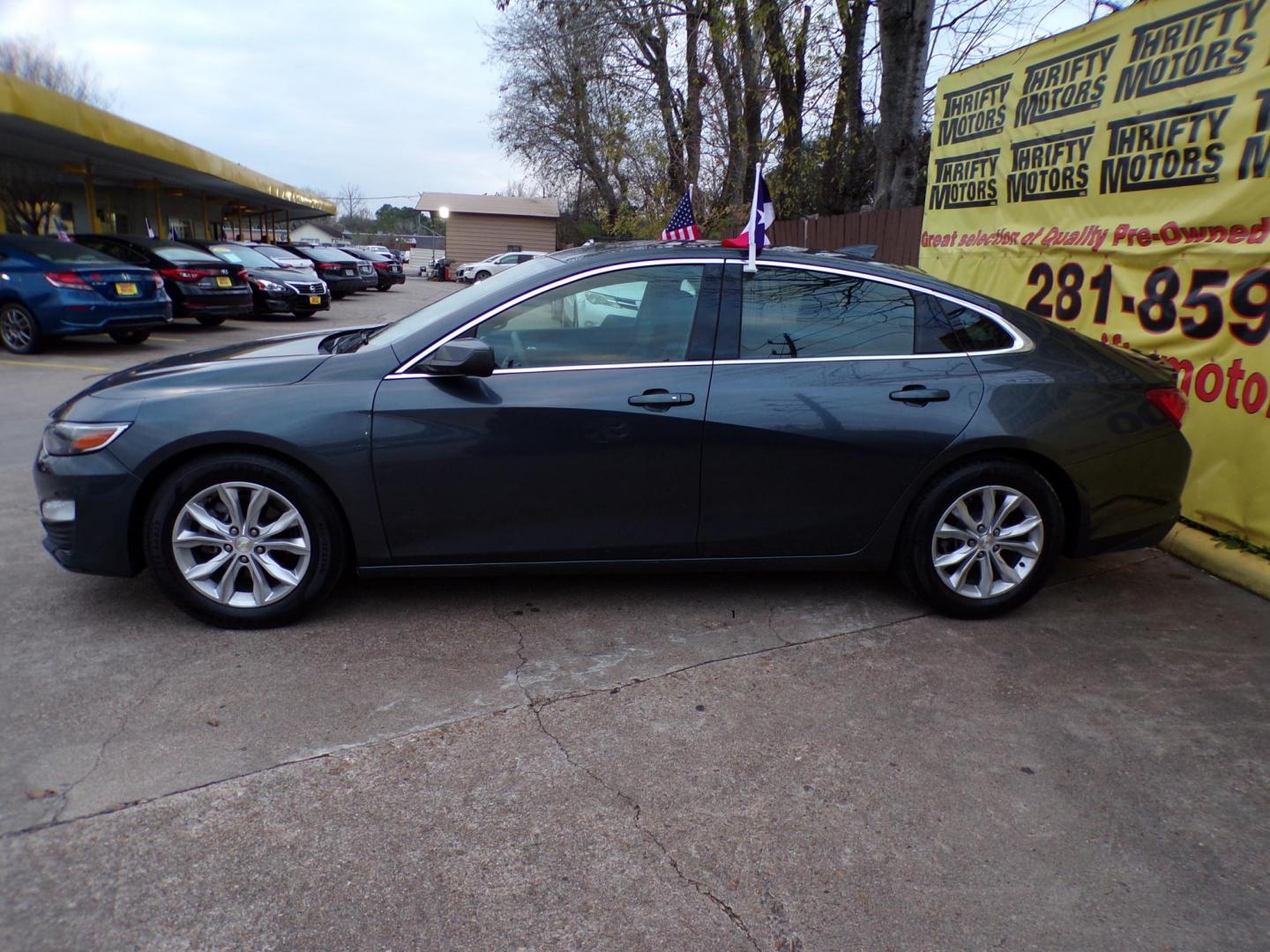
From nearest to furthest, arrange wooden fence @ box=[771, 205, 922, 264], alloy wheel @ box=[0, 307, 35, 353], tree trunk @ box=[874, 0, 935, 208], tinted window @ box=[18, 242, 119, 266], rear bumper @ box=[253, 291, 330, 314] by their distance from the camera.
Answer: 1. wooden fence @ box=[771, 205, 922, 264]
2. tree trunk @ box=[874, 0, 935, 208]
3. alloy wheel @ box=[0, 307, 35, 353]
4. tinted window @ box=[18, 242, 119, 266]
5. rear bumper @ box=[253, 291, 330, 314]

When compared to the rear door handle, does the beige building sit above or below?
above

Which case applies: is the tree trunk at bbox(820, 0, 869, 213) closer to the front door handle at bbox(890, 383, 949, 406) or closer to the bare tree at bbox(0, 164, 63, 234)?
the front door handle at bbox(890, 383, 949, 406)

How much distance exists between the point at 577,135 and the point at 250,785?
28.4 m

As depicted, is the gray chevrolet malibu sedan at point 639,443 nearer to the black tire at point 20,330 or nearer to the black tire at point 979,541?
the black tire at point 979,541

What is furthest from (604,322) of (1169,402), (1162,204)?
(1162,204)

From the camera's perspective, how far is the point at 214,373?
3.83 metres

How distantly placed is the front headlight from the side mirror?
1254 millimetres

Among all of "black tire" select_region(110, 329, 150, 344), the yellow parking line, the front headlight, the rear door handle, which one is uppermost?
the rear door handle

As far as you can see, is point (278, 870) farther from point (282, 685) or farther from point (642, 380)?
point (642, 380)

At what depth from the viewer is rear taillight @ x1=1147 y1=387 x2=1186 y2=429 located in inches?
164

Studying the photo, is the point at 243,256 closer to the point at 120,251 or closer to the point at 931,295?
the point at 120,251

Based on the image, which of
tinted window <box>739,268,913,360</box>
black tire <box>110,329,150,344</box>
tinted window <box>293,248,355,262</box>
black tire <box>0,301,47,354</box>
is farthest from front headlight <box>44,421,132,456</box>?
tinted window <box>293,248,355,262</box>

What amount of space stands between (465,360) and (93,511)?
5.22ft

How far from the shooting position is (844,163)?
→ 13.9 m
